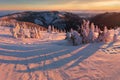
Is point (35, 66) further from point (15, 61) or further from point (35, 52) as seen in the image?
point (35, 52)

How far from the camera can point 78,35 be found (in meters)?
14.4

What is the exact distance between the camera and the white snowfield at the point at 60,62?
890 cm

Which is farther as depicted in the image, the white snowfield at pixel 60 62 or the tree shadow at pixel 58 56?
the tree shadow at pixel 58 56

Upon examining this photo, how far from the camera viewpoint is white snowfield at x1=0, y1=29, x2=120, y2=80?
8.90 meters

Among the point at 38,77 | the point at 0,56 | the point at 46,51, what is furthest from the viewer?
the point at 46,51

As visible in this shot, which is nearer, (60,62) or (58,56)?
(60,62)

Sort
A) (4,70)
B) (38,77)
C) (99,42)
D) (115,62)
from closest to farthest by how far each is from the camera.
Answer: (38,77), (4,70), (115,62), (99,42)

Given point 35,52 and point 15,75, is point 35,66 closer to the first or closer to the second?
point 15,75

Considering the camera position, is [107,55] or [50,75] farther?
[107,55]

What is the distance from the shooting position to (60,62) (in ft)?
34.1

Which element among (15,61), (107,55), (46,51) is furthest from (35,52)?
(107,55)

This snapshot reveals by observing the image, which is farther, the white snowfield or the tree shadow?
the tree shadow

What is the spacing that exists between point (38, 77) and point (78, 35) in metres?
6.11

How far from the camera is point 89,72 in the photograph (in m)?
9.16
